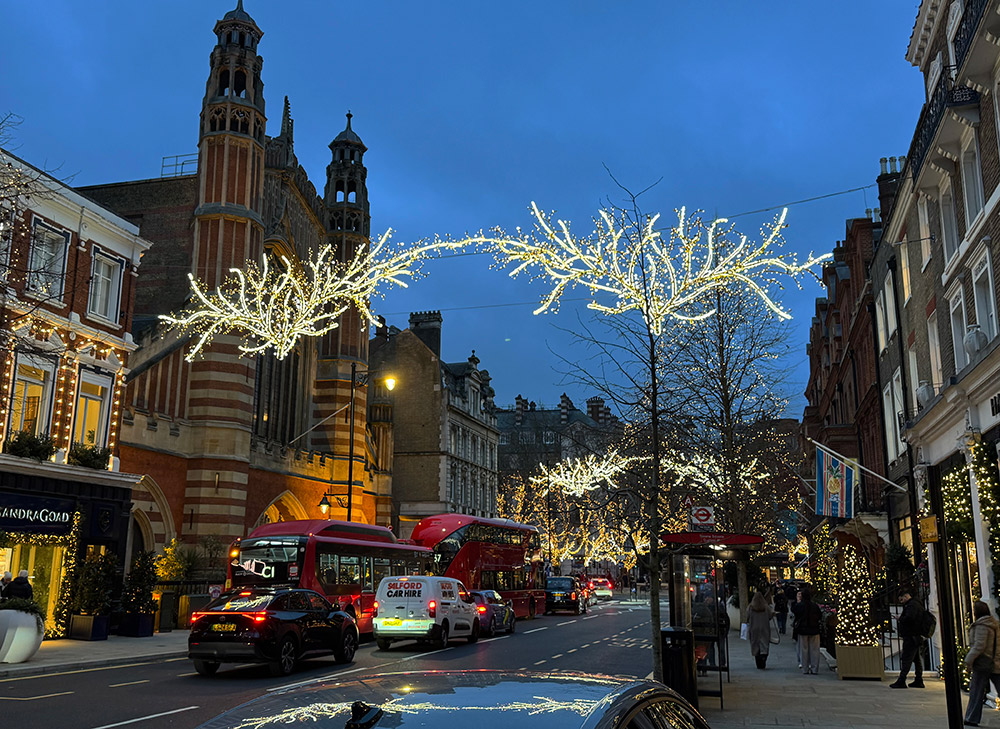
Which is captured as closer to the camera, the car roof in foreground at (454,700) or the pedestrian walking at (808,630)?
the car roof in foreground at (454,700)

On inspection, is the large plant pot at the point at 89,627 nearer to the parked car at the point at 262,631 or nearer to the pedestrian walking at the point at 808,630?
the parked car at the point at 262,631

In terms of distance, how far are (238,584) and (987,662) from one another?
18.9m

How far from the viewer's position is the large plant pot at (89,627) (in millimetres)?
22922

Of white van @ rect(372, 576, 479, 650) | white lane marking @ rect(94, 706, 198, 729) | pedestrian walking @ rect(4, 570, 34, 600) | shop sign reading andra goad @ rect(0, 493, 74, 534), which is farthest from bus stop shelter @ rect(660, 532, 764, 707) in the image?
shop sign reading andra goad @ rect(0, 493, 74, 534)

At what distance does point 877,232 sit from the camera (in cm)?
3209

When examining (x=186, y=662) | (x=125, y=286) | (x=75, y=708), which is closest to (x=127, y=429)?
(x=125, y=286)

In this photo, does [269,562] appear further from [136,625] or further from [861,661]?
[861,661]

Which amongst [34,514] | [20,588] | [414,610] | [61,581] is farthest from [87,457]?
[414,610]

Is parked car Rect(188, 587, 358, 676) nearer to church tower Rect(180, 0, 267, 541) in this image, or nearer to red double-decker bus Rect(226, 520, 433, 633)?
red double-decker bus Rect(226, 520, 433, 633)

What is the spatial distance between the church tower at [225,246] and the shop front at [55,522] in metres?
5.33

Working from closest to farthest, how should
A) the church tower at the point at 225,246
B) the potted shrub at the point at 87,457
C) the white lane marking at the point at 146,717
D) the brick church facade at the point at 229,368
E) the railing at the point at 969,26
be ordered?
the white lane marking at the point at 146,717, the railing at the point at 969,26, the potted shrub at the point at 87,457, the brick church facade at the point at 229,368, the church tower at the point at 225,246

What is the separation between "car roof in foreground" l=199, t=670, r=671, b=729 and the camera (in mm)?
3297

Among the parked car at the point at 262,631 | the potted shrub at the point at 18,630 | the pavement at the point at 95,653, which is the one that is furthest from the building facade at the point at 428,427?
the parked car at the point at 262,631

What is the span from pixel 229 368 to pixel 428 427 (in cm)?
2999
